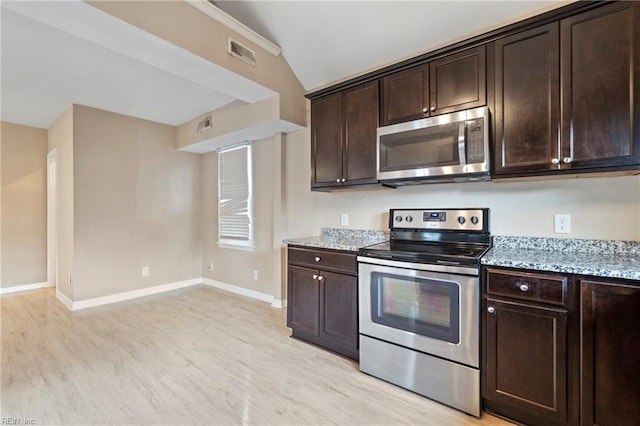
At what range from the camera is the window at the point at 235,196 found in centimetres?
430

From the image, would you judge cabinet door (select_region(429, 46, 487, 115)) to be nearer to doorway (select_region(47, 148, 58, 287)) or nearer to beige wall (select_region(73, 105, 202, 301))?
beige wall (select_region(73, 105, 202, 301))

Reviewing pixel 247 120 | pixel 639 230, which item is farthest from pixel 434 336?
pixel 247 120

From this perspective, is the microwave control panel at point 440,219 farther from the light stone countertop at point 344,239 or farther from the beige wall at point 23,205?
the beige wall at point 23,205

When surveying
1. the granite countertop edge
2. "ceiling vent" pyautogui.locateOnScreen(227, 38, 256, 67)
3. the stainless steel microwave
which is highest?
"ceiling vent" pyautogui.locateOnScreen(227, 38, 256, 67)

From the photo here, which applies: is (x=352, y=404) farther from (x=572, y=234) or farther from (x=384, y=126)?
(x=384, y=126)

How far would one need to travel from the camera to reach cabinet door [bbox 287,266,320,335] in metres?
2.65

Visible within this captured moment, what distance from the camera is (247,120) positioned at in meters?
Result: 3.57

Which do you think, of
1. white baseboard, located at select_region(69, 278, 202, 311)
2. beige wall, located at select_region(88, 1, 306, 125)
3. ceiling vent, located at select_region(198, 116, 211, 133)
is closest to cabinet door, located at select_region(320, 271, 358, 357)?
beige wall, located at select_region(88, 1, 306, 125)

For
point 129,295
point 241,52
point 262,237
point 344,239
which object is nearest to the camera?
point 241,52

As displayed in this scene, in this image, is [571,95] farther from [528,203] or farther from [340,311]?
[340,311]

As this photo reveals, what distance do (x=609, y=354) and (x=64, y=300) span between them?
5.54m

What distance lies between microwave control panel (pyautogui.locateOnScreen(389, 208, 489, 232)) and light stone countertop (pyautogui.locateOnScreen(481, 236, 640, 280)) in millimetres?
197

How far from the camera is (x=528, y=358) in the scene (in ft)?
5.37

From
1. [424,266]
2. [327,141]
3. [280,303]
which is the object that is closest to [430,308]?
[424,266]
